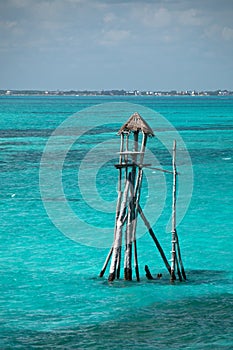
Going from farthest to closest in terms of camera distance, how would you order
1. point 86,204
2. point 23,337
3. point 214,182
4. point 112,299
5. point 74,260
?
point 214,182
point 86,204
point 74,260
point 112,299
point 23,337

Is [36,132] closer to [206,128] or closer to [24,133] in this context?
[24,133]

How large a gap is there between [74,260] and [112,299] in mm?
4538

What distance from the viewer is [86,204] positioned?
33156 millimetres

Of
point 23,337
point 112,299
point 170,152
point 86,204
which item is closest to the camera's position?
point 23,337

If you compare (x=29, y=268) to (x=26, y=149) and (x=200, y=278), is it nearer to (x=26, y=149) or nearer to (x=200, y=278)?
(x=200, y=278)

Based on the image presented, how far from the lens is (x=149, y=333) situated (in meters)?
16.6

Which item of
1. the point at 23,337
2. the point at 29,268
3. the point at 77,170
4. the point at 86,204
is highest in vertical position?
the point at 77,170

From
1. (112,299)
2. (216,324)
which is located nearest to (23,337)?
(112,299)

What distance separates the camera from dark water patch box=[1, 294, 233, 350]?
52.3ft

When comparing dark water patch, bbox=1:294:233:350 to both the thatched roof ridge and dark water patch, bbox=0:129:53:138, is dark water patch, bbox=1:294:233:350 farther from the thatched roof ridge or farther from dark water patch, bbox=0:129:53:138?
dark water patch, bbox=0:129:53:138

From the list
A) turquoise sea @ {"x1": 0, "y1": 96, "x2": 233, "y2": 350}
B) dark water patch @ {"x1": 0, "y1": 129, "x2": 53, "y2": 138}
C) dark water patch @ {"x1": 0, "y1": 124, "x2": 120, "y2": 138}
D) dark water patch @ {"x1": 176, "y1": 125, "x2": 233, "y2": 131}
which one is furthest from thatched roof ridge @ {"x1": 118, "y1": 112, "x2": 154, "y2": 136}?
dark water patch @ {"x1": 176, "y1": 125, "x2": 233, "y2": 131}

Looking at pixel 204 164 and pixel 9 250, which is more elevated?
pixel 204 164

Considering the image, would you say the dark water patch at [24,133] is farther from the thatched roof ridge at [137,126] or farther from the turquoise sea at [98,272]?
the thatched roof ridge at [137,126]

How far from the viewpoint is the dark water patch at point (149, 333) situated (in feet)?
52.3
